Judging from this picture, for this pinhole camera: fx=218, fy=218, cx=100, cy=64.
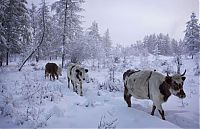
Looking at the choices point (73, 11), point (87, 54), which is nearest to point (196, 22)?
point (87, 54)

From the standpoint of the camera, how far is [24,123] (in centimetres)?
542

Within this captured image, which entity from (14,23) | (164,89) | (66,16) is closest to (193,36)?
(66,16)

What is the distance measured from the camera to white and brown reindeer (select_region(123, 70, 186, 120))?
A: 6.62m

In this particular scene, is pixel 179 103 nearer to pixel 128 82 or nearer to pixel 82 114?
pixel 128 82

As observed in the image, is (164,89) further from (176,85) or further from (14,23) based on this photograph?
(14,23)

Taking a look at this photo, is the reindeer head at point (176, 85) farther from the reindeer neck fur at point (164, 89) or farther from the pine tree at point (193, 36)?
the pine tree at point (193, 36)

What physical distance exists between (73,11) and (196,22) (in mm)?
32843

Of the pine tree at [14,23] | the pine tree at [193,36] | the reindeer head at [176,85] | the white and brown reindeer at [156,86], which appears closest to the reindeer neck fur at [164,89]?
the white and brown reindeer at [156,86]

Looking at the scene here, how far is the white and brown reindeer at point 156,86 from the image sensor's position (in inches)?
261

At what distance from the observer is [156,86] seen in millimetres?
6926

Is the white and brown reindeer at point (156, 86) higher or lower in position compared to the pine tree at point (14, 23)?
lower

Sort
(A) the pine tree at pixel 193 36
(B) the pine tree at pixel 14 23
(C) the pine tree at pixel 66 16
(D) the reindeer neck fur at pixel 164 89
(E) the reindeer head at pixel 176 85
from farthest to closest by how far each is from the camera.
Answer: (A) the pine tree at pixel 193 36 → (C) the pine tree at pixel 66 16 → (B) the pine tree at pixel 14 23 → (D) the reindeer neck fur at pixel 164 89 → (E) the reindeer head at pixel 176 85

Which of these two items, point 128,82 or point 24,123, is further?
point 128,82

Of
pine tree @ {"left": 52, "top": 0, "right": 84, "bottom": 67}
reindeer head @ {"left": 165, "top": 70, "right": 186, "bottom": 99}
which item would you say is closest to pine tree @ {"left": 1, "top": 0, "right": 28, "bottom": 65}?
pine tree @ {"left": 52, "top": 0, "right": 84, "bottom": 67}
